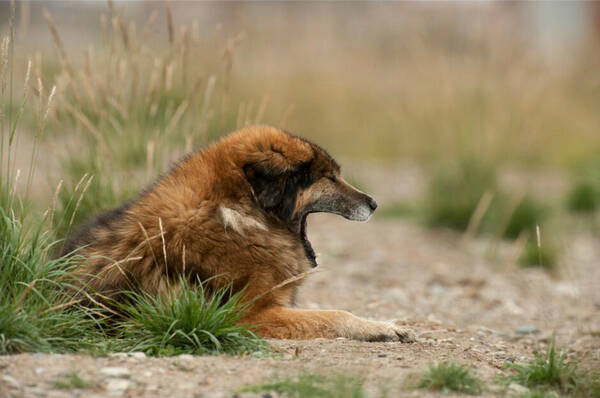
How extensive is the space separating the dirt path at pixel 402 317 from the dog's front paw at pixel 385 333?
0.28ft

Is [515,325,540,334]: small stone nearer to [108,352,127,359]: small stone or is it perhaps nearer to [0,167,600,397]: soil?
[0,167,600,397]: soil

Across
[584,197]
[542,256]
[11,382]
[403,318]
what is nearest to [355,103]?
[584,197]

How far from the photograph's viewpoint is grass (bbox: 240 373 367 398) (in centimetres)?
277

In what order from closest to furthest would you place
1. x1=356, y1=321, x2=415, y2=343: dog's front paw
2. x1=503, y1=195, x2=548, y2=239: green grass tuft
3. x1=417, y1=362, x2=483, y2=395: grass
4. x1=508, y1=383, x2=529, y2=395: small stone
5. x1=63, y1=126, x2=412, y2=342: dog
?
x1=417, y1=362, x2=483, y2=395: grass < x1=508, y1=383, x2=529, y2=395: small stone < x1=63, y1=126, x2=412, y2=342: dog < x1=356, y1=321, x2=415, y2=343: dog's front paw < x1=503, y1=195, x2=548, y2=239: green grass tuft

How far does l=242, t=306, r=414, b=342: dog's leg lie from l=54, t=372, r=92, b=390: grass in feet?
3.25

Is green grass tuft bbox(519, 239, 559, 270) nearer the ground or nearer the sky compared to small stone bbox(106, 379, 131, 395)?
nearer the ground

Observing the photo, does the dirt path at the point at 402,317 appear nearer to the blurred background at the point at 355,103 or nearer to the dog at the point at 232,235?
the dog at the point at 232,235

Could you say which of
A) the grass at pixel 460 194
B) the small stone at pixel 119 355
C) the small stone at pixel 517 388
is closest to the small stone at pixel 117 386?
the small stone at pixel 119 355

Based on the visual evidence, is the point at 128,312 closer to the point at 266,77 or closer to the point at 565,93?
the point at 266,77

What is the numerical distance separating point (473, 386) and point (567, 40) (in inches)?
492

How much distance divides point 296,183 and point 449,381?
4.57 ft

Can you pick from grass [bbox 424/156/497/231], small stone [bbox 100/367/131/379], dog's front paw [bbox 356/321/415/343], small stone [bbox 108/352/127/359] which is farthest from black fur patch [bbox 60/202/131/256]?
grass [bbox 424/156/497/231]

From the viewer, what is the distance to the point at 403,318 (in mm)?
4938

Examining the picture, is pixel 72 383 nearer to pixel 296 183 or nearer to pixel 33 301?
pixel 33 301
